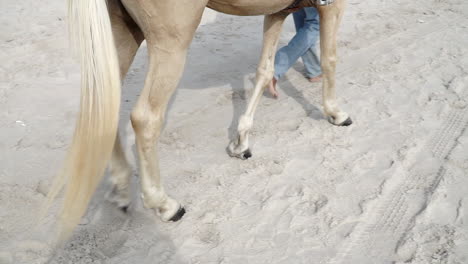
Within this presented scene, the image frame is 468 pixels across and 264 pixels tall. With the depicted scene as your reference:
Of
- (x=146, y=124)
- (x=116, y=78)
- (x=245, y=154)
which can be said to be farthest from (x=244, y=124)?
(x=116, y=78)

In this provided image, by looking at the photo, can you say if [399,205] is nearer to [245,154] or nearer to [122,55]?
[245,154]

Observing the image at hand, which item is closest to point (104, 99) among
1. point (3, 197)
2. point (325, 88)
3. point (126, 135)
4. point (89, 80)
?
point (89, 80)

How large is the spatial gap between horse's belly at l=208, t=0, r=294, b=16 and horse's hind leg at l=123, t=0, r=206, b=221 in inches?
11.3

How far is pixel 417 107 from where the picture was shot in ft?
12.4

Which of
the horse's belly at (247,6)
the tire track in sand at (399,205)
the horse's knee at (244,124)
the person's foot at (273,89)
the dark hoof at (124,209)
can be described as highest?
the horse's belly at (247,6)

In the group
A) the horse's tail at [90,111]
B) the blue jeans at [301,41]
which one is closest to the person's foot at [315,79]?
the blue jeans at [301,41]

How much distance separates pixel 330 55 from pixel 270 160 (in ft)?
3.26

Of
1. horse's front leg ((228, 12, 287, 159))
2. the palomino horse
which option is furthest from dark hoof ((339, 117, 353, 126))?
the palomino horse

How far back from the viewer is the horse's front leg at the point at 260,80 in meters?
3.20

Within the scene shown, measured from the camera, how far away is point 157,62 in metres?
2.15

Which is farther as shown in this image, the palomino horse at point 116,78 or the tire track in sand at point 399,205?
the tire track in sand at point 399,205

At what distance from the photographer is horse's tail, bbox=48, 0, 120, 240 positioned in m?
1.99

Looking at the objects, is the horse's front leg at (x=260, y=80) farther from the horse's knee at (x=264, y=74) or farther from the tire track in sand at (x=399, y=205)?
the tire track in sand at (x=399, y=205)

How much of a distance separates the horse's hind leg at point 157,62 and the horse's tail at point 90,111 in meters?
0.19
